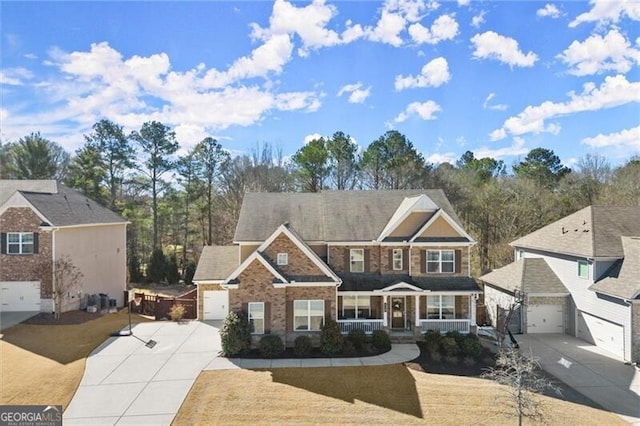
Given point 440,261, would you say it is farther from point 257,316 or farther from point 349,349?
point 257,316

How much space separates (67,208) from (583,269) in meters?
31.2

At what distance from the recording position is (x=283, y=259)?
17766 millimetres

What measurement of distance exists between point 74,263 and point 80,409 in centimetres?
1386

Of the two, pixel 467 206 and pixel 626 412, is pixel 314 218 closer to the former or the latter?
pixel 626 412

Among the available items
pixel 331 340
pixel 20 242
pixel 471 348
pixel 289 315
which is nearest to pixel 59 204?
pixel 20 242

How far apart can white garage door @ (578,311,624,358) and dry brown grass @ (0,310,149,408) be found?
22.9 meters

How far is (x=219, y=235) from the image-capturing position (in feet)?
129

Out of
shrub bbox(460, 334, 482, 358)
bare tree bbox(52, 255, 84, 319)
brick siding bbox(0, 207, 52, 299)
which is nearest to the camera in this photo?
shrub bbox(460, 334, 482, 358)

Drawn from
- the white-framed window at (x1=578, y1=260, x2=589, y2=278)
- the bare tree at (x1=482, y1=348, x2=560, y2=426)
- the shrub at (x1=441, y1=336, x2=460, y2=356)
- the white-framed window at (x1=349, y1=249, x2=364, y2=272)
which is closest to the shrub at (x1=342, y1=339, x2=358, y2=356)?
the shrub at (x1=441, y1=336, x2=460, y2=356)

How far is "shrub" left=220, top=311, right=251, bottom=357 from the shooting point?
15828 mm

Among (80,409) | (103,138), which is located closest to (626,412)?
(80,409)

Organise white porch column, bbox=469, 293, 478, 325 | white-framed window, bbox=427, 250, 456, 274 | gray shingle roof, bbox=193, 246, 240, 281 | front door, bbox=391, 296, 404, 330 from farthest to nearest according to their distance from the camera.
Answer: gray shingle roof, bbox=193, 246, 240, 281 < white-framed window, bbox=427, 250, 456, 274 < front door, bbox=391, 296, 404, 330 < white porch column, bbox=469, 293, 478, 325

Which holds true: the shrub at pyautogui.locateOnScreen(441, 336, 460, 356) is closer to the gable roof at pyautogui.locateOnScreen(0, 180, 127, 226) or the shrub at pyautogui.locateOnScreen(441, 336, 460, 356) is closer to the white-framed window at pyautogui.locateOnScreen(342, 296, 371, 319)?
the white-framed window at pyautogui.locateOnScreen(342, 296, 371, 319)

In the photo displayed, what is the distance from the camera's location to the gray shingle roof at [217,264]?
21.4 meters
